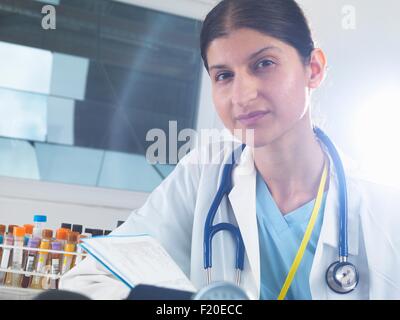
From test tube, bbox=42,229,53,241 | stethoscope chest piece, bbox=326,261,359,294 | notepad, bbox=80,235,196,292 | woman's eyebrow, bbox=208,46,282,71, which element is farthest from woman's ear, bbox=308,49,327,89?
test tube, bbox=42,229,53,241

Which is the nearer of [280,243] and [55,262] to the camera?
[280,243]

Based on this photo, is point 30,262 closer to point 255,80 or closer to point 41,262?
point 41,262

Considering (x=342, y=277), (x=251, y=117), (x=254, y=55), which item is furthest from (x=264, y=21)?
(x=342, y=277)

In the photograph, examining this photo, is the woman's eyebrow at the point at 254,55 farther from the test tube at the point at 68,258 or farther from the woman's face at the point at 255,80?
the test tube at the point at 68,258

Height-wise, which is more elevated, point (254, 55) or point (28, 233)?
point (254, 55)

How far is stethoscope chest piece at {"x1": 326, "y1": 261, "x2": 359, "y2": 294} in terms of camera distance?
0.78 m

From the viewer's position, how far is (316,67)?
3.14 ft

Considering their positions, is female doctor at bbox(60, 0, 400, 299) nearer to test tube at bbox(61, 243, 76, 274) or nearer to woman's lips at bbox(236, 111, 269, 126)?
woman's lips at bbox(236, 111, 269, 126)

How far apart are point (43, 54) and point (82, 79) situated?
0.13 m

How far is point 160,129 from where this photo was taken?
4.85 feet

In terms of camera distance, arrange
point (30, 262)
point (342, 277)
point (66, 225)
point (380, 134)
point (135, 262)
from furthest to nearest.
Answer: point (380, 134), point (66, 225), point (30, 262), point (342, 277), point (135, 262)

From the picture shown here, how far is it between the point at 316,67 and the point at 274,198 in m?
0.26
